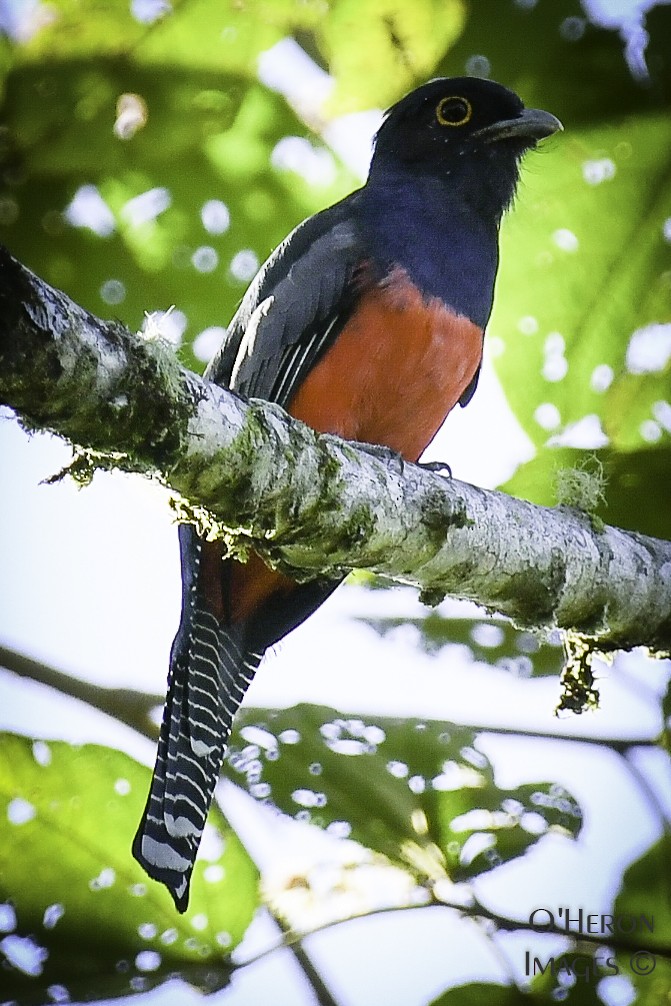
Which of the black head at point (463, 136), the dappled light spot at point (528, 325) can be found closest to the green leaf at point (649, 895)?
the dappled light spot at point (528, 325)

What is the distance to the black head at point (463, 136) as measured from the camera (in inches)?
156

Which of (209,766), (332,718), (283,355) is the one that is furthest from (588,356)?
(209,766)

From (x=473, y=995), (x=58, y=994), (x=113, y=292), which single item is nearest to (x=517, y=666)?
(x=473, y=995)

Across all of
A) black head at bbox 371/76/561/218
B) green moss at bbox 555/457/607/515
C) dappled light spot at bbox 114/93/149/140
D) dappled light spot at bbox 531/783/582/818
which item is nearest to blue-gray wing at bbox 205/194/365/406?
black head at bbox 371/76/561/218

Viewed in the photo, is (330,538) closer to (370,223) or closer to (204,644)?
(204,644)

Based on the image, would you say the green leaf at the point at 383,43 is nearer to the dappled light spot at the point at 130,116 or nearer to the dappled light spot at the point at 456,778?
the dappled light spot at the point at 130,116

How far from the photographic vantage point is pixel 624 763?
3602mm

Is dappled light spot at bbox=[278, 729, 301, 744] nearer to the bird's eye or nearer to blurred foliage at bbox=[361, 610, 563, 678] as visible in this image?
blurred foliage at bbox=[361, 610, 563, 678]

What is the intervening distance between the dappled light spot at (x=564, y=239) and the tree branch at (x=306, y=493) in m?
1.39

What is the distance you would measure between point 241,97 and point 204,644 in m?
2.06

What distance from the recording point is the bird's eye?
4.02m

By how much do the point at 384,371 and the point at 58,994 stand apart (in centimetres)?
215

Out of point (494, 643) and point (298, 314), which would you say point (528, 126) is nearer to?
point (298, 314)

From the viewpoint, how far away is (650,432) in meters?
4.09
